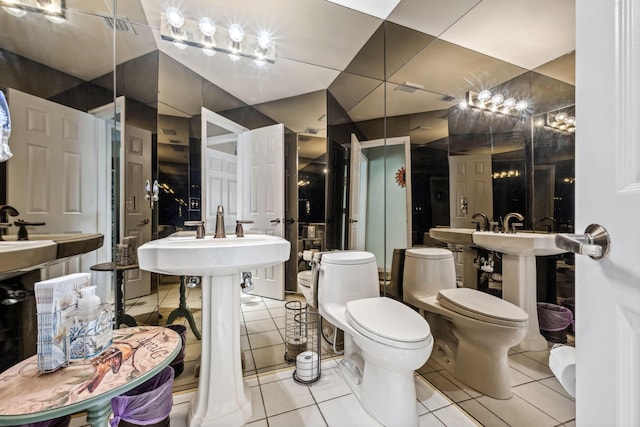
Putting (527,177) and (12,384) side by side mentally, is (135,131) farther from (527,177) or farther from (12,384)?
(527,177)

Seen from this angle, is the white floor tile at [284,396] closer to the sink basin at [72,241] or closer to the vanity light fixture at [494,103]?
the sink basin at [72,241]

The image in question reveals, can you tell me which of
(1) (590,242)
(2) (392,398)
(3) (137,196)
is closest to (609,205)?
(1) (590,242)

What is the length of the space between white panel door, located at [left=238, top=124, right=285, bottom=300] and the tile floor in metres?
0.16

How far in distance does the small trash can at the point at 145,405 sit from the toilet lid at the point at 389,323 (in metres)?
0.87

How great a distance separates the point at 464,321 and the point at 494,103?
110 centimetres

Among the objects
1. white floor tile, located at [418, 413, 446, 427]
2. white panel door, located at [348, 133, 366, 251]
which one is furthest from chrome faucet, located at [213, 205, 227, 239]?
white floor tile, located at [418, 413, 446, 427]

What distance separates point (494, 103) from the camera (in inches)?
49.8

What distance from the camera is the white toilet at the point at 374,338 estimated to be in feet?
3.80

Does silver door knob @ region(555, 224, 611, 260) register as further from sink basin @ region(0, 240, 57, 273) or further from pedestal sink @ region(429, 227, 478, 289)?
sink basin @ region(0, 240, 57, 273)

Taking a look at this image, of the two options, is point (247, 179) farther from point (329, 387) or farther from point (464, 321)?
point (464, 321)

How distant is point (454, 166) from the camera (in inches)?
59.6

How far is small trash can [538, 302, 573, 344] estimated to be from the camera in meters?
0.89

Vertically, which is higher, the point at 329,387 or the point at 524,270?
the point at 524,270

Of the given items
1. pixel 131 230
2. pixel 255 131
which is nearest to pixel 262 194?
pixel 255 131
